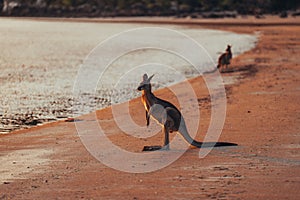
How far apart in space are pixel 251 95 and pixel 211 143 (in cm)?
508

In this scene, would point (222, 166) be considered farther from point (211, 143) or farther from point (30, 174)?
point (30, 174)

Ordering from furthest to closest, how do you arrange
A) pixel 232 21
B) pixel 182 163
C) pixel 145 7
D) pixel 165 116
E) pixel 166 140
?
pixel 145 7
pixel 232 21
pixel 166 140
pixel 165 116
pixel 182 163

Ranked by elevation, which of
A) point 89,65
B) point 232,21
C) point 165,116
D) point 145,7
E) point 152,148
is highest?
point 165,116

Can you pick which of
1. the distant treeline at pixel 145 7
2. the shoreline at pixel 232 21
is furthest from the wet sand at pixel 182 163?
the distant treeline at pixel 145 7

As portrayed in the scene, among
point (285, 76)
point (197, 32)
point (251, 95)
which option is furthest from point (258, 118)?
point (197, 32)

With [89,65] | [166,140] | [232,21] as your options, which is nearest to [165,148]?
[166,140]

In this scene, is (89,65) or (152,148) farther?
(89,65)

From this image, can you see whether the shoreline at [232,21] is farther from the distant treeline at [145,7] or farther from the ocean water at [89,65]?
the ocean water at [89,65]

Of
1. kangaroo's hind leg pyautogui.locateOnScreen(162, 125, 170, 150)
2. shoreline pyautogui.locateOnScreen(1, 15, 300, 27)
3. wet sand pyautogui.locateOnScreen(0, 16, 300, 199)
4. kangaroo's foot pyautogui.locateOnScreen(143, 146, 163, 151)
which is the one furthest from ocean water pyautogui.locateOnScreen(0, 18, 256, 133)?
shoreline pyautogui.locateOnScreen(1, 15, 300, 27)

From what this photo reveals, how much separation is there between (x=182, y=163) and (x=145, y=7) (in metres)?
56.7

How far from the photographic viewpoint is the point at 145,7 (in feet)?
211

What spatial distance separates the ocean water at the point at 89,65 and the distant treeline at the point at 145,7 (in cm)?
1586

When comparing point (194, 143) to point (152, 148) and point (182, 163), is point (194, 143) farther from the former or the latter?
point (182, 163)

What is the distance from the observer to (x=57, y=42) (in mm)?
35719
